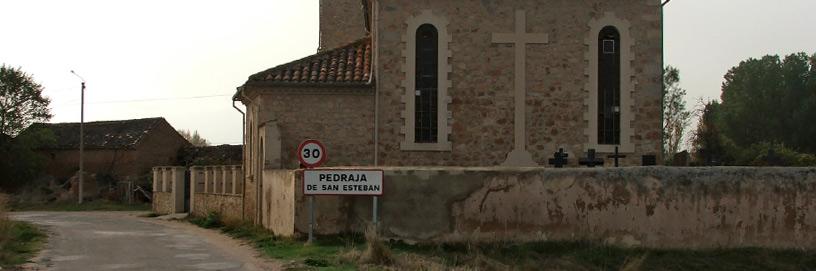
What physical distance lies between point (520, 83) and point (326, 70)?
489 cm

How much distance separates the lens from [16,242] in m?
17.9

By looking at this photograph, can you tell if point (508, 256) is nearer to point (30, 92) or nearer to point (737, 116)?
point (30, 92)

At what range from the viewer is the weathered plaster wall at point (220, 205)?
2452 cm

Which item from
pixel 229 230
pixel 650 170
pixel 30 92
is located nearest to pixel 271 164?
pixel 229 230

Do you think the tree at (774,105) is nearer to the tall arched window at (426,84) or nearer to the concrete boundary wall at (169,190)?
the concrete boundary wall at (169,190)

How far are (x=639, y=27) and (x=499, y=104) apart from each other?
4039 millimetres

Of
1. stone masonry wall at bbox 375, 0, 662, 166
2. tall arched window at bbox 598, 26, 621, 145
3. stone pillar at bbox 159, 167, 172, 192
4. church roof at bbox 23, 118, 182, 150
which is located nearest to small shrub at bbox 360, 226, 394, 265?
stone masonry wall at bbox 375, 0, 662, 166

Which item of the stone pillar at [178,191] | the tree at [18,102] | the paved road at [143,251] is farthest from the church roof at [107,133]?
the paved road at [143,251]

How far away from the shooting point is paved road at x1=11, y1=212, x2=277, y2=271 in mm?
14055

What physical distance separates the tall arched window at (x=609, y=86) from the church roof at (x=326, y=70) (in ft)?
19.3

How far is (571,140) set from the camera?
2184 centimetres

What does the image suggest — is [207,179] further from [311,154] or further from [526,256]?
[526,256]

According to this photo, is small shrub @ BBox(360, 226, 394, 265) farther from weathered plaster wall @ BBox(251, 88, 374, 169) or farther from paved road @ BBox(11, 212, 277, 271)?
weathered plaster wall @ BBox(251, 88, 374, 169)

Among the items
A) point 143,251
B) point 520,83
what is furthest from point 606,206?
point 143,251
